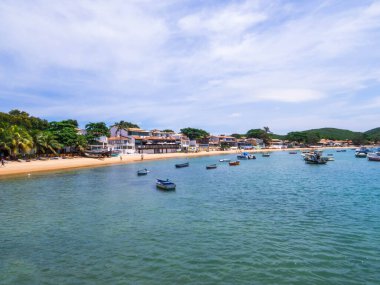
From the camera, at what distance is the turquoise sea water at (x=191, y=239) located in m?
12.9

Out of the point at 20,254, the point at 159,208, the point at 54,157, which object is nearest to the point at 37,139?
the point at 54,157

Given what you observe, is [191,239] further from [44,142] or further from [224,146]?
[224,146]

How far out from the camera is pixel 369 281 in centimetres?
1209

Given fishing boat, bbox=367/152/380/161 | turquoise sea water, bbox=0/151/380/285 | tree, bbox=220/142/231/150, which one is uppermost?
tree, bbox=220/142/231/150

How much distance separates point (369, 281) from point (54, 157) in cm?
7696

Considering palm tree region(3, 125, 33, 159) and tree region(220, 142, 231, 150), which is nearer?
palm tree region(3, 125, 33, 159)

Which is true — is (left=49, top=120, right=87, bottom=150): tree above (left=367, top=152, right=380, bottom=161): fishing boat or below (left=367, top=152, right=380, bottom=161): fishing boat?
above

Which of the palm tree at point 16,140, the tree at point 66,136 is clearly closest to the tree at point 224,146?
the tree at point 66,136

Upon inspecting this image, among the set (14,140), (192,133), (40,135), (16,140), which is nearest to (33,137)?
(40,135)

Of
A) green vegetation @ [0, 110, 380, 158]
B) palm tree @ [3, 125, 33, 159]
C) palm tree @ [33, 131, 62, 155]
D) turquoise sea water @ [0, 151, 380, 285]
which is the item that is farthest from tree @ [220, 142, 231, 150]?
turquoise sea water @ [0, 151, 380, 285]

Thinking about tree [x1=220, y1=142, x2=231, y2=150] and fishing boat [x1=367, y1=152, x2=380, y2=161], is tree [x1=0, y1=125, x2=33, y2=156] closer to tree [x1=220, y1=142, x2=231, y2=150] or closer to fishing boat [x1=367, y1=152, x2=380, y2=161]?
fishing boat [x1=367, y1=152, x2=380, y2=161]

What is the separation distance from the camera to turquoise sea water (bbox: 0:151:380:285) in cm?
1293

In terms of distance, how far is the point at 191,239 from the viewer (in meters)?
17.4

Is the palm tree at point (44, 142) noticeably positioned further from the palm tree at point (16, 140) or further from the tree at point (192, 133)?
the tree at point (192, 133)
